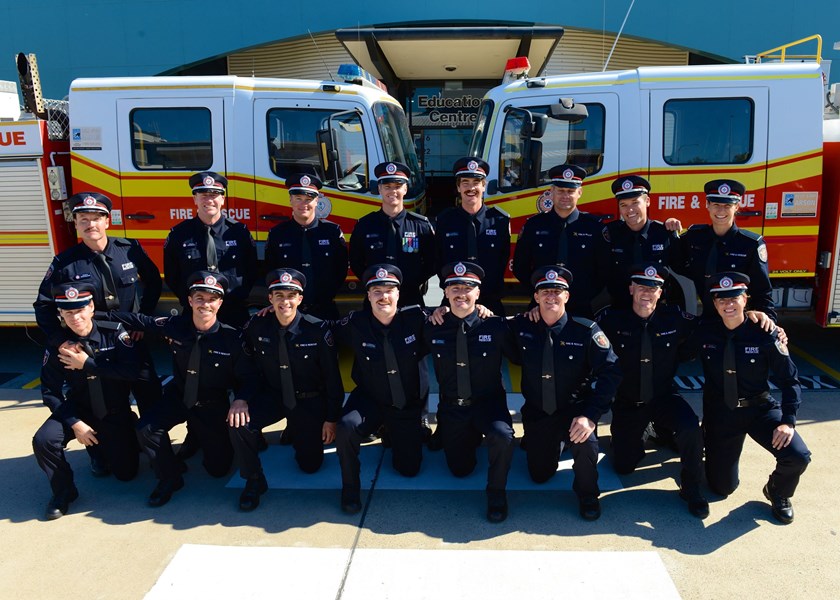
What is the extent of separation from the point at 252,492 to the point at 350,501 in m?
0.57

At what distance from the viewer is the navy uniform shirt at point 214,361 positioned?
3990 millimetres

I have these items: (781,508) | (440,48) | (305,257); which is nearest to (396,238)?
(305,257)

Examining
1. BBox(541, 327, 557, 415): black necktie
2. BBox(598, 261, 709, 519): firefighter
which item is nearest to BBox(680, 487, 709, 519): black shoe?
BBox(598, 261, 709, 519): firefighter

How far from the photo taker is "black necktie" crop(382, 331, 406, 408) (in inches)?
153

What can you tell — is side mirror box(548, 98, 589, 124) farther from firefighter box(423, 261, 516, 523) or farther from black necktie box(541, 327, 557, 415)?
black necktie box(541, 327, 557, 415)

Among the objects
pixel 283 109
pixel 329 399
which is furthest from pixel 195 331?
pixel 283 109

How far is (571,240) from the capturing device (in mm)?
4559

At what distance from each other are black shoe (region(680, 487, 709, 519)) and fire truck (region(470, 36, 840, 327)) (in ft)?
8.06

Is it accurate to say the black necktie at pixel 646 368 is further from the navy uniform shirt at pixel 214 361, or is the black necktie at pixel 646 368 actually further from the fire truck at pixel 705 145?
the navy uniform shirt at pixel 214 361

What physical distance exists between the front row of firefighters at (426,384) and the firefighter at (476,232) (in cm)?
80

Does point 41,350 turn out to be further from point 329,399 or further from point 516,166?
point 516,166

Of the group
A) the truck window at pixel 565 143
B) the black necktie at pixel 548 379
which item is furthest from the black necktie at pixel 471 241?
the black necktie at pixel 548 379

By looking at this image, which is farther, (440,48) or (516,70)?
(440,48)

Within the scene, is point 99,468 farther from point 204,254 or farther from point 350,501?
point 350,501
